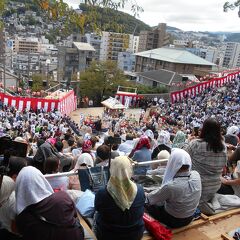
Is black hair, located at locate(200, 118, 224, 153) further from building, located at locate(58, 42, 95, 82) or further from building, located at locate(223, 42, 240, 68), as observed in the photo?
building, located at locate(223, 42, 240, 68)

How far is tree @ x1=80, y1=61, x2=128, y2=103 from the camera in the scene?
38.4m

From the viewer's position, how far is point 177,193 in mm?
3223

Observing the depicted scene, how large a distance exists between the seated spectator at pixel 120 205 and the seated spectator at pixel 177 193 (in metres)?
0.50

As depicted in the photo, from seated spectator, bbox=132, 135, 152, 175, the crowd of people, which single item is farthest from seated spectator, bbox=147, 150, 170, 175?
seated spectator, bbox=132, 135, 152, 175

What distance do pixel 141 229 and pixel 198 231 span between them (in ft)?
2.93

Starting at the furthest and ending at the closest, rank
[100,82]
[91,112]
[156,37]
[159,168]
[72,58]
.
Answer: [156,37], [72,58], [100,82], [91,112], [159,168]

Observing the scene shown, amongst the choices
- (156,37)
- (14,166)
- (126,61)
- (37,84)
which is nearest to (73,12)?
(14,166)

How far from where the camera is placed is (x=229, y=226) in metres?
3.56

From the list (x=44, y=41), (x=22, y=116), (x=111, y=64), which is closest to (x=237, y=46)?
(x=44, y=41)

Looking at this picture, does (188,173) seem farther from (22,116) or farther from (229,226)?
(22,116)

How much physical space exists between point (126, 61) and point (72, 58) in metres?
18.6

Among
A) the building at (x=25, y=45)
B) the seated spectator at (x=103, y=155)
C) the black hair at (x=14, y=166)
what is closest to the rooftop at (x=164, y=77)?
the seated spectator at (x=103, y=155)

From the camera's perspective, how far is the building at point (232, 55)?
463 ft

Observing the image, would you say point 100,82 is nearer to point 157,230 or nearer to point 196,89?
point 196,89
